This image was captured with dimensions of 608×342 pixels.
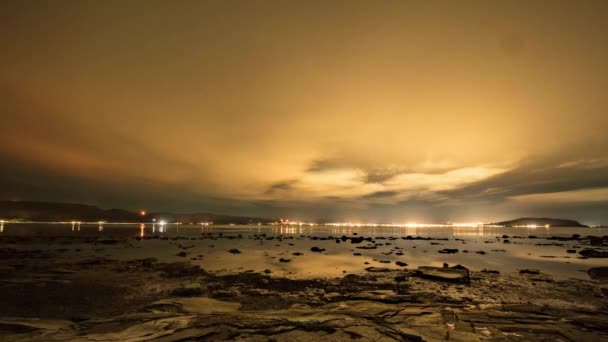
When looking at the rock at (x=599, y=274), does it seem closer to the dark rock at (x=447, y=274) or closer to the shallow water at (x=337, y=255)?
the shallow water at (x=337, y=255)

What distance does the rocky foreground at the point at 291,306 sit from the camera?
25.1ft

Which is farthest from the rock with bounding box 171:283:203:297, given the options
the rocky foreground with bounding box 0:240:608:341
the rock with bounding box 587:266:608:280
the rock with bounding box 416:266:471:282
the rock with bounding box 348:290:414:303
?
the rock with bounding box 587:266:608:280

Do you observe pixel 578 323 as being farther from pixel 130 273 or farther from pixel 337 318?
pixel 130 273

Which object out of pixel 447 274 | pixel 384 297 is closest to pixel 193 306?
pixel 384 297

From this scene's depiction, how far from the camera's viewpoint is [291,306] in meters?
11.9

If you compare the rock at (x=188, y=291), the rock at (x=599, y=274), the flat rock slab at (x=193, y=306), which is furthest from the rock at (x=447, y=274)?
the rock at (x=188, y=291)

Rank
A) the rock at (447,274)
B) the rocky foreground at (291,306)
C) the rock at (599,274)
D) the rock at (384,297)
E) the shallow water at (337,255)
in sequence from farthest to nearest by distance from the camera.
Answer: the shallow water at (337,255) < the rock at (599,274) < the rock at (447,274) < the rock at (384,297) < the rocky foreground at (291,306)

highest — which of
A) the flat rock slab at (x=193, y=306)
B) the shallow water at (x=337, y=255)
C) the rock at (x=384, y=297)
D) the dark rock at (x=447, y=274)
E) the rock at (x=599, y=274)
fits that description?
the flat rock slab at (x=193, y=306)

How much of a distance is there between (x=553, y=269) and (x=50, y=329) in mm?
29859

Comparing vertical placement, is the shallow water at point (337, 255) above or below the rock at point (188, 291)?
below

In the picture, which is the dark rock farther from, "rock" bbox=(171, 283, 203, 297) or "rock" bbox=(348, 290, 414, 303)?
"rock" bbox=(171, 283, 203, 297)

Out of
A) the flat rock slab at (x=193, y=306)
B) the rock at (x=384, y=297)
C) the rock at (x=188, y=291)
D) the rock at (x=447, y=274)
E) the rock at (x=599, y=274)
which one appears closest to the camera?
the flat rock slab at (x=193, y=306)

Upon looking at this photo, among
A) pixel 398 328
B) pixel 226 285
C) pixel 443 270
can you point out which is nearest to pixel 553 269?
pixel 443 270

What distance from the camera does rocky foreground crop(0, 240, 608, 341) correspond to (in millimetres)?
7660
